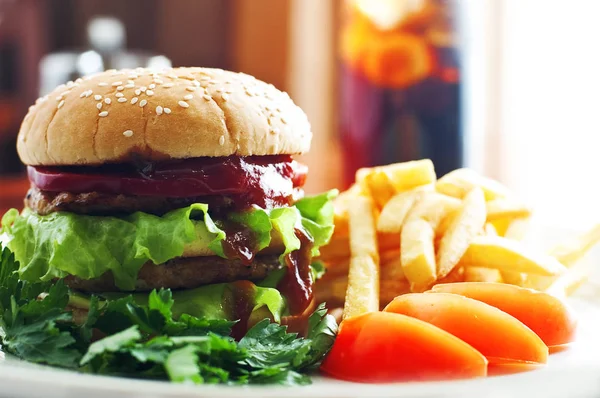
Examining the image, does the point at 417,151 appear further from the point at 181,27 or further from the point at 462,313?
the point at 181,27

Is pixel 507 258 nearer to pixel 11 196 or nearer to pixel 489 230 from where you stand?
pixel 489 230

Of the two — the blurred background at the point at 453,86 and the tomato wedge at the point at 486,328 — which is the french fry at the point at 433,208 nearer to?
the tomato wedge at the point at 486,328

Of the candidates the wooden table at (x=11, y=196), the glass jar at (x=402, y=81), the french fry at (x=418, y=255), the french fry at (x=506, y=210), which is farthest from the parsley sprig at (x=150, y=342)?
the wooden table at (x=11, y=196)

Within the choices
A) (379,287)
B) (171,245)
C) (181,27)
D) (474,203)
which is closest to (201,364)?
(171,245)

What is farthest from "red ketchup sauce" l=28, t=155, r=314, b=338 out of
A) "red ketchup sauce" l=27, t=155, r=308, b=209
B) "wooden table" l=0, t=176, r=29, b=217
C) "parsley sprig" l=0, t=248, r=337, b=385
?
"wooden table" l=0, t=176, r=29, b=217

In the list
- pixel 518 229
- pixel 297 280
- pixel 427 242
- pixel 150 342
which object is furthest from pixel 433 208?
pixel 150 342

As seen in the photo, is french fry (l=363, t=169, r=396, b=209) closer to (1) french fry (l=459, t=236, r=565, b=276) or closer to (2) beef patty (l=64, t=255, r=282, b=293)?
(1) french fry (l=459, t=236, r=565, b=276)
